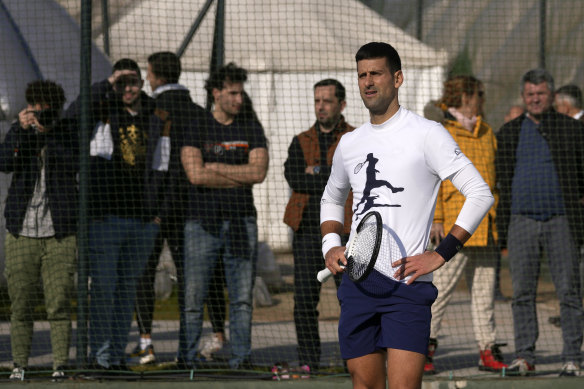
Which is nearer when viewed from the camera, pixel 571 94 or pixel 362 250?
pixel 362 250

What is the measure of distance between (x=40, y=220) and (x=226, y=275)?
1.31 metres

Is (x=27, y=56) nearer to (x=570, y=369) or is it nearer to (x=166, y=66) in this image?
(x=166, y=66)

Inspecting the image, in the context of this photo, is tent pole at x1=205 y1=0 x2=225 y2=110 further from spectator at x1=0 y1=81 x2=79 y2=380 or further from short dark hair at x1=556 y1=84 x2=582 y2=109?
short dark hair at x1=556 y1=84 x2=582 y2=109

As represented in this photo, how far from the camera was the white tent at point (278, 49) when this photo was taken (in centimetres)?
977

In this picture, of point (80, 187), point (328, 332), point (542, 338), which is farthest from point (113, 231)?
point (542, 338)

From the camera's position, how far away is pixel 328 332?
837 cm

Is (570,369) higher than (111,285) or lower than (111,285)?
lower

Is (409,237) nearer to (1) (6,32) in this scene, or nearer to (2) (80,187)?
(2) (80,187)

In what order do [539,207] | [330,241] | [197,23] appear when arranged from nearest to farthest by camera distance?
1. [330,241]
2. [539,207]
3. [197,23]

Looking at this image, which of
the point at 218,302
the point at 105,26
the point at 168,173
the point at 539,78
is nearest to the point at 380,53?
the point at 168,173

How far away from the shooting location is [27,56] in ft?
29.1

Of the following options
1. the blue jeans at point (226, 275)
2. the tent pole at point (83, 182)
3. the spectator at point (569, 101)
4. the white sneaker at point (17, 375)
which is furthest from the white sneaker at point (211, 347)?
the spectator at point (569, 101)

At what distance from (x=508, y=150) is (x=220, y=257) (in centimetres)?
218

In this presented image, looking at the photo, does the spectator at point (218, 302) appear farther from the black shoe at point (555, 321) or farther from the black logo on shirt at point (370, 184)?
the black shoe at point (555, 321)
